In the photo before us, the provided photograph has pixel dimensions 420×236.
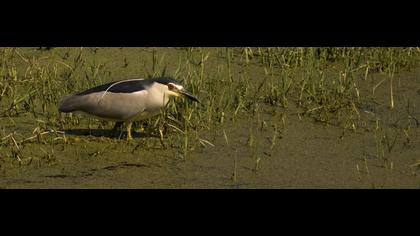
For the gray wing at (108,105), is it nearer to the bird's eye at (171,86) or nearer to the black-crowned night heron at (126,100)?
the black-crowned night heron at (126,100)

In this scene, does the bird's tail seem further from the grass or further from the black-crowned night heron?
the grass

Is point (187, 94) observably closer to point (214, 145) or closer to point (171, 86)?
point (171, 86)

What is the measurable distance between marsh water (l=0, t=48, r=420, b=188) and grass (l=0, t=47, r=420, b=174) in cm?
2

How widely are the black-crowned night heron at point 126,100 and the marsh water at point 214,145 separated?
0.17 meters

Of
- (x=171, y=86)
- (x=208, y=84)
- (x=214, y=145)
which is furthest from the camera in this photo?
(x=208, y=84)

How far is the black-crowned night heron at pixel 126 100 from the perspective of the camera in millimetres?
6031

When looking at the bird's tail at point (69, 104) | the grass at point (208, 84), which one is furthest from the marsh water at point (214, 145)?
the bird's tail at point (69, 104)

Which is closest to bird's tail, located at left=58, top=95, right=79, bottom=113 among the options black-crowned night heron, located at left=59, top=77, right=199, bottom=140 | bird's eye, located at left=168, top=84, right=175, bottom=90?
black-crowned night heron, located at left=59, top=77, right=199, bottom=140

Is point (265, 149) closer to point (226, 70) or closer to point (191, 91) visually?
point (191, 91)

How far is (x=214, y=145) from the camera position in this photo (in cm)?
602

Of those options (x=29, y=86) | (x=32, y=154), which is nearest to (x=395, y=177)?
(x=32, y=154)

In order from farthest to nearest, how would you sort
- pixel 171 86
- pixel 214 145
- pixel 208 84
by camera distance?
pixel 208 84, pixel 171 86, pixel 214 145

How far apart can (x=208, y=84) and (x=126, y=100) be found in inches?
38.4

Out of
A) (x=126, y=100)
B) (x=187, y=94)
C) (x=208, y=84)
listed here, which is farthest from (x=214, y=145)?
(x=208, y=84)
